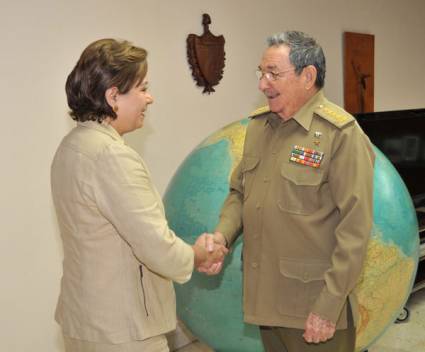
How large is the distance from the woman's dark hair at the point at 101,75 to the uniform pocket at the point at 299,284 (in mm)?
674

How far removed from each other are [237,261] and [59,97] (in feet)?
3.77

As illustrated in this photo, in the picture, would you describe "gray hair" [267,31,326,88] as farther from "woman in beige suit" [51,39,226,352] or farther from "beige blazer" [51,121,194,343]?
"beige blazer" [51,121,194,343]

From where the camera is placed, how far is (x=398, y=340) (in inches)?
119

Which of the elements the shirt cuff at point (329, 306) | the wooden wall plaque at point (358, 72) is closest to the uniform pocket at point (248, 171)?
the shirt cuff at point (329, 306)

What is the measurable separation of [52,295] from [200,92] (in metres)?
1.38

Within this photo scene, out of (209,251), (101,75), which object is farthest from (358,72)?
(101,75)

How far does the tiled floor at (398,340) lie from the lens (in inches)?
115

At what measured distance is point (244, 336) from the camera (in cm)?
205

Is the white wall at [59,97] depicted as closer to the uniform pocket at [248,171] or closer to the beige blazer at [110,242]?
the beige blazer at [110,242]

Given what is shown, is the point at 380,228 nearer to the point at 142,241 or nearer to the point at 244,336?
the point at 244,336

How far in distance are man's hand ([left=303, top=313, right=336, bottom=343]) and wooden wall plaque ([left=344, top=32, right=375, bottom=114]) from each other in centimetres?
287

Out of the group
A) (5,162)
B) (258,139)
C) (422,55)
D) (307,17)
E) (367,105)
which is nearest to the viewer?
(258,139)

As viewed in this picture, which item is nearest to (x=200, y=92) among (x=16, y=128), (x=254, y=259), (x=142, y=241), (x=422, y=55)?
(x=16, y=128)

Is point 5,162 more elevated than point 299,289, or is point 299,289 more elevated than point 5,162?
point 5,162
